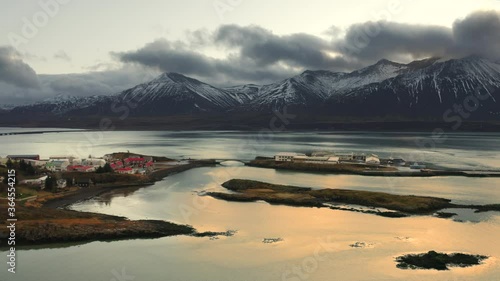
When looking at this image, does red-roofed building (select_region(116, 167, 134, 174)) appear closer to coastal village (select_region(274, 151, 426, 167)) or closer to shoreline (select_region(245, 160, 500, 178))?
shoreline (select_region(245, 160, 500, 178))

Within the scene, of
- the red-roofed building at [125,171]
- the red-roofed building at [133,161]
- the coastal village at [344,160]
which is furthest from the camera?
the coastal village at [344,160]

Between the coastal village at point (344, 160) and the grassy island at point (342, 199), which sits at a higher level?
the coastal village at point (344, 160)

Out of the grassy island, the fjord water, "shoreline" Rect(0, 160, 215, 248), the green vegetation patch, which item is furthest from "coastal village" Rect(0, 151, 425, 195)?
the green vegetation patch

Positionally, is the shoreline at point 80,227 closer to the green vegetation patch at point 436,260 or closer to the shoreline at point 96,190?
the shoreline at point 96,190

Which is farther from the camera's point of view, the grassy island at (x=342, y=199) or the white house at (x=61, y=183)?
the white house at (x=61, y=183)

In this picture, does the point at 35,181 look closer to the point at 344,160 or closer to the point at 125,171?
the point at 125,171

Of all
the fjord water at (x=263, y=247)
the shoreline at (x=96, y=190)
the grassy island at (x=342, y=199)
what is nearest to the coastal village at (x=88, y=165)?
the shoreline at (x=96, y=190)

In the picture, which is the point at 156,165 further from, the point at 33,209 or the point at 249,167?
the point at 33,209

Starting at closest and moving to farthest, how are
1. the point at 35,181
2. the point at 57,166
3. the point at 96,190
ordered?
the point at 35,181
the point at 96,190
the point at 57,166

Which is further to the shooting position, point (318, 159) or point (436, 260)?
point (318, 159)

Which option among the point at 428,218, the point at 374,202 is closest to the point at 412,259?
the point at 428,218

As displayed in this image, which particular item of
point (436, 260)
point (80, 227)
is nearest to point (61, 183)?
point (80, 227)
